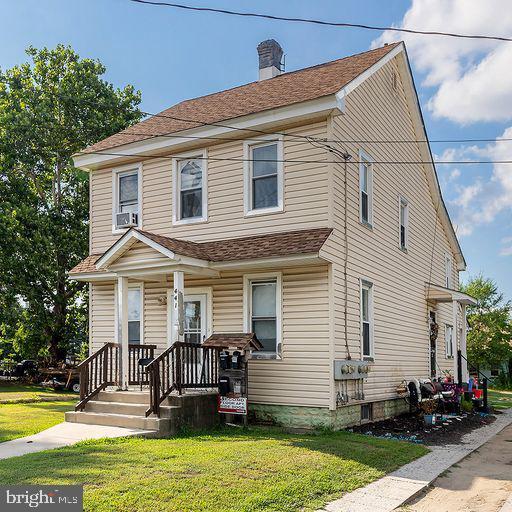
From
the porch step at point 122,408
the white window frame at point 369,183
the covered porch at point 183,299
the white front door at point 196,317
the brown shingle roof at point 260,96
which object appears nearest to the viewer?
the porch step at point 122,408

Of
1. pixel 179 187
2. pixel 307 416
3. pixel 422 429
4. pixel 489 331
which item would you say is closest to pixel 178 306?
pixel 307 416

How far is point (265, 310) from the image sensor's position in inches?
490

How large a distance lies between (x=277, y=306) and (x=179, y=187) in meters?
3.83

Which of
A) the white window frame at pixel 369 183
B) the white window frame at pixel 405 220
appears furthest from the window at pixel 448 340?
the white window frame at pixel 369 183

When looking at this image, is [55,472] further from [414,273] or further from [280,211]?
[414,273]

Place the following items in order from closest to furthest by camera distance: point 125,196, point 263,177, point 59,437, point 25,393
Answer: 1. point 59,437
2. point 263,177
3. point 125,196
4. point 25,393

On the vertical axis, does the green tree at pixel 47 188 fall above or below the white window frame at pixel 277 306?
above

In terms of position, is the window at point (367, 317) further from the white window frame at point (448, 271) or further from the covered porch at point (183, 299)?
the white window frame at point (448, 271)

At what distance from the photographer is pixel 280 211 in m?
12.4

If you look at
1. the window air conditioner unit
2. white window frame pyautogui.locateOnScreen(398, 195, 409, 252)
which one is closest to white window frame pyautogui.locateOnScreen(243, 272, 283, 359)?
the window air conditioner unit

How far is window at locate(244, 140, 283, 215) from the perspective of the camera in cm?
1263

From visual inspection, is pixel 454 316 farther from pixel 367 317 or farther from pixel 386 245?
pixel 367 317

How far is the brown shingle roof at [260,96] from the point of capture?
1284 cm

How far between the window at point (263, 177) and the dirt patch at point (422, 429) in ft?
15.9
